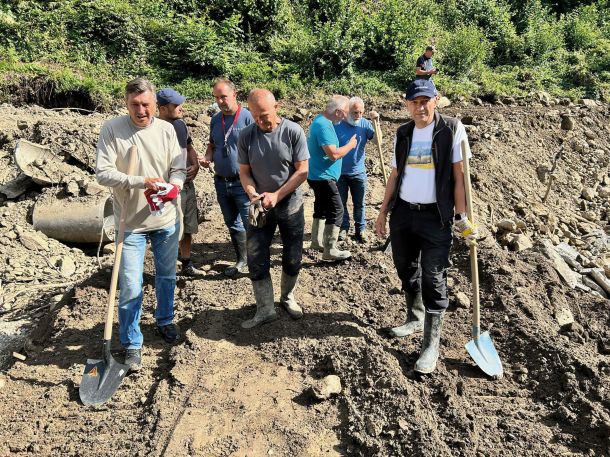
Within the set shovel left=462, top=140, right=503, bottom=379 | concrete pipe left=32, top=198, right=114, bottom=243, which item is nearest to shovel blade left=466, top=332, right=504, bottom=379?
shovel left=462, top=140, right=503, bottom=379

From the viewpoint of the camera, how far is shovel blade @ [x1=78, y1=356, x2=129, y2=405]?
3928 millimetres

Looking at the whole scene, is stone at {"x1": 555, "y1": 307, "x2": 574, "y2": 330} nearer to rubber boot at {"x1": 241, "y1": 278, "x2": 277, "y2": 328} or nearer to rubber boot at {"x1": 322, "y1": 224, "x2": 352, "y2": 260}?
rubber boot at {"x1": 322, "y1": 224, "x2": 352, "y2": 260}

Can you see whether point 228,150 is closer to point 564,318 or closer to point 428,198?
point 428,198

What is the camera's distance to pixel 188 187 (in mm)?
5574

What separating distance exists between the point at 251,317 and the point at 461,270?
250 centimetres

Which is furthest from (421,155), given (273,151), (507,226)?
Answer: (507,226)

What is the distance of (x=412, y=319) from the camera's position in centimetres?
468

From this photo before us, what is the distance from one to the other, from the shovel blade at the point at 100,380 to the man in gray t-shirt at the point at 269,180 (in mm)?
1111

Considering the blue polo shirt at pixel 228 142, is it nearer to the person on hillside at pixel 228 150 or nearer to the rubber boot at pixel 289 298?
the person on hillside at pixel 228 150

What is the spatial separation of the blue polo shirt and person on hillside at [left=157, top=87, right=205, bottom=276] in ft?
0.77

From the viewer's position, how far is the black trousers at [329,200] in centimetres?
559

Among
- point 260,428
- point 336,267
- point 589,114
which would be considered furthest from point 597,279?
point 589,114

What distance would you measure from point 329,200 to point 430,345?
2.02 metres

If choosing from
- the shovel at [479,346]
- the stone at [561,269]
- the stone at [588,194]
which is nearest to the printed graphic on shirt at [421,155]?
the shovel at [479,346]
